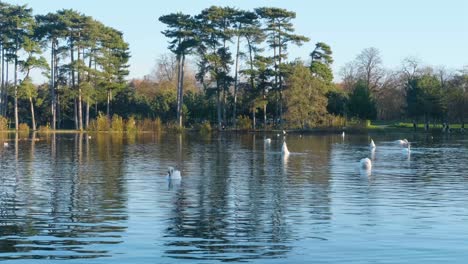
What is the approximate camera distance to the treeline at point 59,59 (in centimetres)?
7281

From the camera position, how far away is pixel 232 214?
16.2 m

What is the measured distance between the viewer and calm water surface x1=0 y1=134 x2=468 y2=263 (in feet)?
39.7

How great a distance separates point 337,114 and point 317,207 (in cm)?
6835

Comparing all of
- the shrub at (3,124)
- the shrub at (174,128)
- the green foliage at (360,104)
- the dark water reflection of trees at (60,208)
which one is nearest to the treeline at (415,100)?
the green foliage at (360,104)

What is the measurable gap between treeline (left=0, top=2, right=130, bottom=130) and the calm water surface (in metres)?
44.9

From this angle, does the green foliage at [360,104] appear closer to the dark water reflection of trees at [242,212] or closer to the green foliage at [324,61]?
the green foliage at [324,61]

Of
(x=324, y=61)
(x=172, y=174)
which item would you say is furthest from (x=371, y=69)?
(x=172, y=174)

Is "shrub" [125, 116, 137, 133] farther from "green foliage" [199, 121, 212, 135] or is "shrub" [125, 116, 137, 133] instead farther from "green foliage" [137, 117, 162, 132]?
"green foliage" [199, 121, 212, 135]

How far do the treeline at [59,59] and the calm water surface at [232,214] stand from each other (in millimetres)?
44944

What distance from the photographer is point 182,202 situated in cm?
1803

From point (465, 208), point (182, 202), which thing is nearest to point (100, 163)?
point (182, 202)

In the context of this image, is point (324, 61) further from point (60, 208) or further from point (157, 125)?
point (60, 208)

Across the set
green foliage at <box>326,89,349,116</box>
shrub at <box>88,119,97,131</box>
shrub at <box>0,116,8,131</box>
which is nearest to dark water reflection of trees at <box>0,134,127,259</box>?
shrub at <box>0,116,8,131</box>

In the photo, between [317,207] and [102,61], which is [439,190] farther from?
[102,61]
